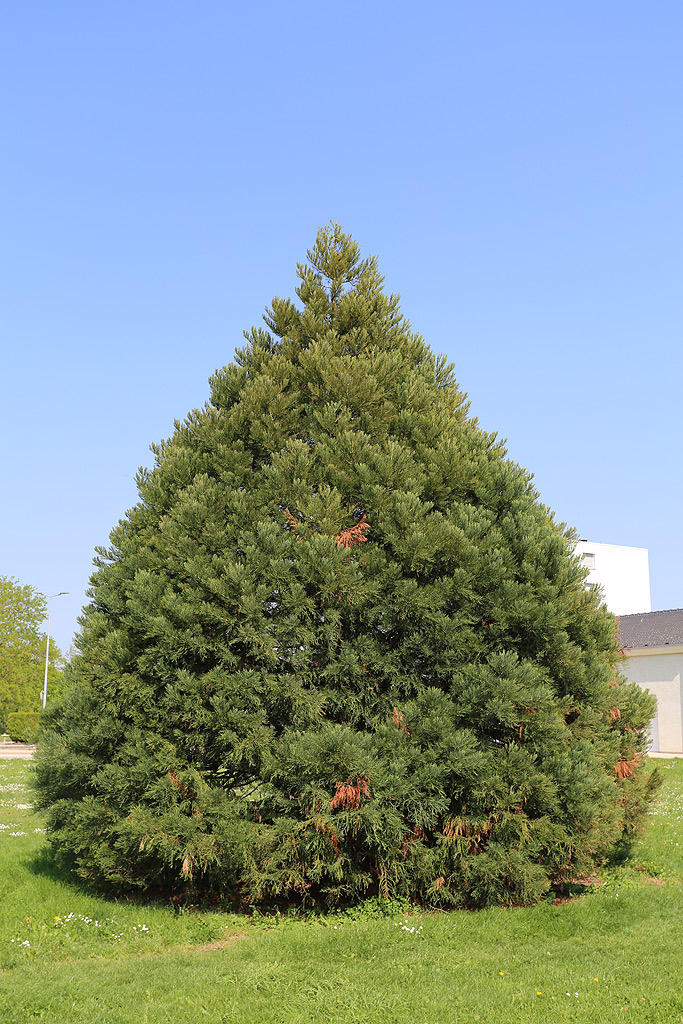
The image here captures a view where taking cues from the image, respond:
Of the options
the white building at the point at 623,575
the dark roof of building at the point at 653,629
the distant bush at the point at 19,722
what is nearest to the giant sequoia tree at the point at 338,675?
the dark roof of building at the point at 653,629

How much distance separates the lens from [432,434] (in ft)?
29.6

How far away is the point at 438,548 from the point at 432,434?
4.82ft

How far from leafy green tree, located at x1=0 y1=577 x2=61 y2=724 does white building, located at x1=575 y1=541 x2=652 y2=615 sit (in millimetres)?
35618

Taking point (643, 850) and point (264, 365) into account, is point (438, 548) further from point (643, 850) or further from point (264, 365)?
point (643, 850)

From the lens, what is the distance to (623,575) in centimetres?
5416

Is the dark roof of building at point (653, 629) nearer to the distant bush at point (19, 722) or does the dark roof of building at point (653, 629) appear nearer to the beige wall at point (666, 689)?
the beige wall at point (666, 689)

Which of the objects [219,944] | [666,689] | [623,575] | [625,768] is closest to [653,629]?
[666,689]

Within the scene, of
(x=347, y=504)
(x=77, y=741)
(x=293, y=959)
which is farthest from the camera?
(x=347, y=504)

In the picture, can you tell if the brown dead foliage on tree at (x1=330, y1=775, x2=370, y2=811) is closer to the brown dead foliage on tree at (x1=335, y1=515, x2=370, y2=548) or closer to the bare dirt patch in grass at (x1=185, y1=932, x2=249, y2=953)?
the bare dirt patch in grass at (x1=185, y1=932, x2=249, y2=953)

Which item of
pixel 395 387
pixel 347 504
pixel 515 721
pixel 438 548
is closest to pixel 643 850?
pixel 515 721

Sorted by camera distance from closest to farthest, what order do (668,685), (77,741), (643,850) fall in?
(77,741) < (643,850) < (668,685)

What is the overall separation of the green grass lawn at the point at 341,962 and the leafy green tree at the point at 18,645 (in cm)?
4444

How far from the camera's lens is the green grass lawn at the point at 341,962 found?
5.60m

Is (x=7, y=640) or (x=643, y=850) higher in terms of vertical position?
(x=7, y=640)
